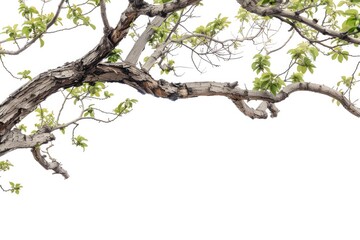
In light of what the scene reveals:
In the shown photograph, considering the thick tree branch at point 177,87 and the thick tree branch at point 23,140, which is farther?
the thick tree branch at point 23,140

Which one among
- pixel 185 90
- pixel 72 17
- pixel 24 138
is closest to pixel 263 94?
pixel 185 90

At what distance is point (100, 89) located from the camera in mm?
3691

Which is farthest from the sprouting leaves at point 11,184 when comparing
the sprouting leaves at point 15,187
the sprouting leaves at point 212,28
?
the sprouting leaves at point 212,28

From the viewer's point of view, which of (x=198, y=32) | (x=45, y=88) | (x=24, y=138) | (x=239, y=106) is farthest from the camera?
(x=198, y=32)

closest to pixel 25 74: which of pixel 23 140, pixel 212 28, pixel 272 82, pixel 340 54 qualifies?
pixel 23 140

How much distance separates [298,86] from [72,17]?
1.57m

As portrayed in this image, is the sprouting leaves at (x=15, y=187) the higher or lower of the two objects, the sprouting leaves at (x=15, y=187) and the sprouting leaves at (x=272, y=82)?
the lower

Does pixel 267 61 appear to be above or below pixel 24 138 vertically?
above

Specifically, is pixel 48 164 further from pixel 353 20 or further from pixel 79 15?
pixel 353 20

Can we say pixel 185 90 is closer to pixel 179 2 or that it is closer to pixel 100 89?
pixel 179 2

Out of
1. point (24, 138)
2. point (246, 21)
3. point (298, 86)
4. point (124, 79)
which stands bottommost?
point (24, 138)

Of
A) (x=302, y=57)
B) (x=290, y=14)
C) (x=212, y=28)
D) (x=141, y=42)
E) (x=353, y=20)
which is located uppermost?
(x=212, y=28)

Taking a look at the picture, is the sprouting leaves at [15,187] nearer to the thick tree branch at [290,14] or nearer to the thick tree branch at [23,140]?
the thick tree branch at [23,140]

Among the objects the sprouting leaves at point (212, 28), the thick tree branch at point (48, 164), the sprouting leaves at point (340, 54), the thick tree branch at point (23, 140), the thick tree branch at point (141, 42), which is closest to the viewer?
the sprouting leaves at point (340, 54)
